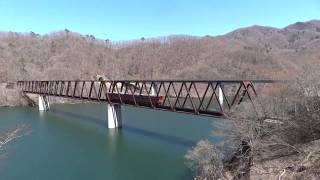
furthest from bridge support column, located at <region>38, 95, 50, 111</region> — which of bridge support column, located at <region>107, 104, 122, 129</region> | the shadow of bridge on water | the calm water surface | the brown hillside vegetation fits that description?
the brown hillside vegetation

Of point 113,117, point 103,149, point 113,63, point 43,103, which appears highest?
point 113,63

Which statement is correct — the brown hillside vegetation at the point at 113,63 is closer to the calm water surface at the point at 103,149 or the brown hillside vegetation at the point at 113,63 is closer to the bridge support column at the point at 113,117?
the calm water surface at the point at 103,149

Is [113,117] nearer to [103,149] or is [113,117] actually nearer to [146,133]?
[146,133]

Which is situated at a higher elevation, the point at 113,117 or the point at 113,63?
the point at 113,63

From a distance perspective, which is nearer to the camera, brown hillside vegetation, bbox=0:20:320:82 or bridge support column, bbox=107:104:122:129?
bridge support column, bbox=107:104:122:129

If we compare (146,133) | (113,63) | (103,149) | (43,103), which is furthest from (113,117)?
(113,63)

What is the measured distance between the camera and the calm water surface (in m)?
→ 36.2

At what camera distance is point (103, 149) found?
46812 millimetres

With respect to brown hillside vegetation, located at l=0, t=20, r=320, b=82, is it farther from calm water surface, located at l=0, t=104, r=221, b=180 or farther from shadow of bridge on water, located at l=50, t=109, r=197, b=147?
calm water surface, located at l=0, t=104, r=221, b=180

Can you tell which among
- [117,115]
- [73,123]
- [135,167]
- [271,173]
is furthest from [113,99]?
[271,173]

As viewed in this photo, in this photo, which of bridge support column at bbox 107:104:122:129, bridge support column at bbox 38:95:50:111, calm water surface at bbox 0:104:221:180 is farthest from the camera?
bridge support column at bbox 38:95:50:111

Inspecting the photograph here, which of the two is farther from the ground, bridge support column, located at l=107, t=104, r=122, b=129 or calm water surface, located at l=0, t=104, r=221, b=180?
bridge support column, located at l=107, t=104, r=122, b=129

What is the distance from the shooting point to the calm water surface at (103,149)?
119 ft

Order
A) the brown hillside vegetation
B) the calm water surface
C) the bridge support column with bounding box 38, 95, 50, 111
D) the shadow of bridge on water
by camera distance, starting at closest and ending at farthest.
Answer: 1. the calm water surface
2. the shadow of bridge on water
3. the bridge support column with bounding box 38, 95, 50, 111
4. the brown hillside vegetation
